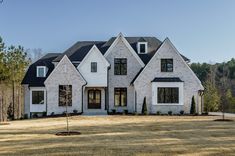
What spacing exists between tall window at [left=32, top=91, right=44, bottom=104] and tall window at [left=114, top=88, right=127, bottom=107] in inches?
309

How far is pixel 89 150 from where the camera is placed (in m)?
12.8

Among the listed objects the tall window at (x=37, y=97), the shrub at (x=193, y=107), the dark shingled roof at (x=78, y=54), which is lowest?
the shrub at (x=193, y=107)

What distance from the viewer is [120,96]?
3809 cm

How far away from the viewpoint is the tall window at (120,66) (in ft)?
124

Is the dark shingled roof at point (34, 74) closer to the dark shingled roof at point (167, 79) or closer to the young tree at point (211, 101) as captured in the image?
the dark shingled roof at point (167, 79)

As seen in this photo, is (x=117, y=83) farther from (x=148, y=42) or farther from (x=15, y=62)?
(x=15, y=62)

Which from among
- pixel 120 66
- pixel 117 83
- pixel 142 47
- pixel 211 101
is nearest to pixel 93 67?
pixel 120 66

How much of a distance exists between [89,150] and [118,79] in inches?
991

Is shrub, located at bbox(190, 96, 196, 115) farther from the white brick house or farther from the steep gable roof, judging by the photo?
the steep gable roof

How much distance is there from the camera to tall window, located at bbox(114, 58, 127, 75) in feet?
124

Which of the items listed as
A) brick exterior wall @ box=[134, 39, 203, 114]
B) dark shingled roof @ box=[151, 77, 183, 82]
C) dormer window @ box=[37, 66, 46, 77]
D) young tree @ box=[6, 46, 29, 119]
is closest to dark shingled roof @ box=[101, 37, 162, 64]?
brick exterior wall @ box=[134, 39, 203, 114]

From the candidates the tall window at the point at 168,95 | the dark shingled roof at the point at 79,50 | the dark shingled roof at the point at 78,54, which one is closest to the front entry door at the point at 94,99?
the dark shingled roof at the point at 78,54

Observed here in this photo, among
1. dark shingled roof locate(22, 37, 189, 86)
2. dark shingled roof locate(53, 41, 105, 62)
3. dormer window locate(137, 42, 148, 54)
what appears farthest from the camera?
dormer window locate(137, 42, 148, 54)

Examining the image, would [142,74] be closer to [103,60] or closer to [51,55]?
[103,60]
